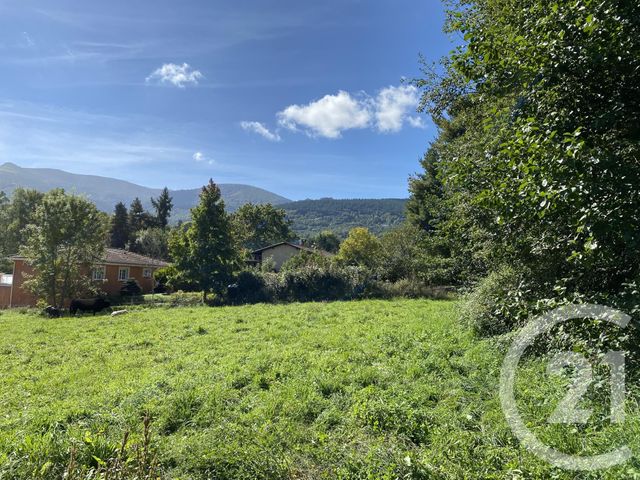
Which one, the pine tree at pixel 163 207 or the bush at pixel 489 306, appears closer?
the bush at pixel 489 306

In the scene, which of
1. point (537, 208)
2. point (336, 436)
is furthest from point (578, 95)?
point (336, 436)

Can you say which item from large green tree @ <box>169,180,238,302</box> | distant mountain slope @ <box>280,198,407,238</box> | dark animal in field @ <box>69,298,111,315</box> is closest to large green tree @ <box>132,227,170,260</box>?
large green tree @ <box>169,180,238,302</box>

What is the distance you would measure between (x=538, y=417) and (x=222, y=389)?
4.12 meters

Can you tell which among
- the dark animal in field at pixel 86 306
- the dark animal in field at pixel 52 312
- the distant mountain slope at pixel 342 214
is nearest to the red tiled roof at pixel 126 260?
the dark animal in field at pixel 86 306

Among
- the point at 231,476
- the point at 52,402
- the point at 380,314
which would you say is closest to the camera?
the point at 231,476

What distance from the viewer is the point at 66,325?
13.1m

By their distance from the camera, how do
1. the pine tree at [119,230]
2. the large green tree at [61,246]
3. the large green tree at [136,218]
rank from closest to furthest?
the large green tree at [61,246]
the pine tree at [119,230]
the large green tree at [136,218]

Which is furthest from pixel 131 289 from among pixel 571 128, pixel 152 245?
pixel 571 128

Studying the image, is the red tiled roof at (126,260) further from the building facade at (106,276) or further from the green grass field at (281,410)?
the green grass field at (281,410)

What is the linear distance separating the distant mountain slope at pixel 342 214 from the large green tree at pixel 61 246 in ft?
349

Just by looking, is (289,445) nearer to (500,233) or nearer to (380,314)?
(500,233)

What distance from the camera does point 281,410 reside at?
4754 mm
